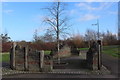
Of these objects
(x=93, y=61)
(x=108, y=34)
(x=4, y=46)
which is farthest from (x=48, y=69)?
(x=108, y=34)

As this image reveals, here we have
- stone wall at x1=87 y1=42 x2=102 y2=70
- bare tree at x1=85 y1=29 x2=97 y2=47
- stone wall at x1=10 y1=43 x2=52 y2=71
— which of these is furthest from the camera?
bare tree at x1=85 y1=29 x2=97 y2=47

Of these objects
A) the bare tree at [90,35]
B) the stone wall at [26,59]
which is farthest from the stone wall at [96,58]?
the bare tree at [90,35]

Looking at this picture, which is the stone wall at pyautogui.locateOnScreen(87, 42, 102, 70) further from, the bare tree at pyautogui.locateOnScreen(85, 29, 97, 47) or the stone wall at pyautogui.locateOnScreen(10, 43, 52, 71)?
the bare tree at pyautogui.locateOnScreen(85, 29, 97, 47)

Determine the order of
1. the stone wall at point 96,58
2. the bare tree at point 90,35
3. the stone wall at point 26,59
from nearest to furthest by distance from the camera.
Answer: the stone wall at point 26,59
the stone wall at point 96,58
the bare tree at point 90,35

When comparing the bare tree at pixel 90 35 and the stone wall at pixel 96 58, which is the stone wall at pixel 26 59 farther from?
the bare tree at pixel 90 35

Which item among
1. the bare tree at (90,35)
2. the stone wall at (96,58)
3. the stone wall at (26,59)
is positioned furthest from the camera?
the bare tree at (90,35)

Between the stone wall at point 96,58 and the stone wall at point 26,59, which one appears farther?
the stone wall at point 96,58

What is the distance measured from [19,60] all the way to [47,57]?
7.20 ft

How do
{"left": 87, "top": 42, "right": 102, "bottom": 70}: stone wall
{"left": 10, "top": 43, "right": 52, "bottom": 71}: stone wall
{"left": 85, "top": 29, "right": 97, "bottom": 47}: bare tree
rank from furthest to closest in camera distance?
{"left": 85, "top": 29, "right": 97, "bottom": 47}: bare tree → {"left": 87, "top": 42, "right": 102, "bottom": 70}: stone wall → {"left": 10, "top": 43, "right": 52, "bottom": 71}: stone wall

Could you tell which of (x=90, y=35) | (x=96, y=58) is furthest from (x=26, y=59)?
(x=90, y=35)

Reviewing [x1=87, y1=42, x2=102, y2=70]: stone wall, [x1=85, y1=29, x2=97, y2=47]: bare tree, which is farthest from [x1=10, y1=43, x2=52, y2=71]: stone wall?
[x1=85, y1=29, x2=97, y2=47]: bare tree

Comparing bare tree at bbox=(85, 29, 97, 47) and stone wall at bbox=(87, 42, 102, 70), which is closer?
stone wall at bbox=(87, 42, 102, 70)

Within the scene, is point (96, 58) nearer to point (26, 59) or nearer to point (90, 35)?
point (26, 59)

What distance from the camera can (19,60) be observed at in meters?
14.4
